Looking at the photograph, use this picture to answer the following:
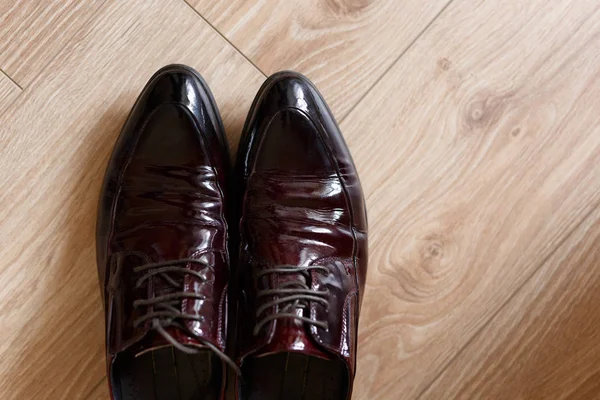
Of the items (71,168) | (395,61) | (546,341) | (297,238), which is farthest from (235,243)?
(546,341)

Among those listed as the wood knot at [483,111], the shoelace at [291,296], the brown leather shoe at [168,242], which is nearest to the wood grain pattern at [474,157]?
the wood knot at [483,111]

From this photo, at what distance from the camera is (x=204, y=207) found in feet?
2.80

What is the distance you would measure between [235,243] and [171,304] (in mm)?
145

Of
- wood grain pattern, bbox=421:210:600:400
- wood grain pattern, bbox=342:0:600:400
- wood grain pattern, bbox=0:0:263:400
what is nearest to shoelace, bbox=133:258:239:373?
wood grain pattern, bbox=0:0:263:400

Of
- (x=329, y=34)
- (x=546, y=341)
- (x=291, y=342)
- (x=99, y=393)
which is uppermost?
(x=329, y=34)

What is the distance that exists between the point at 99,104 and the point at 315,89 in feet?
1.10

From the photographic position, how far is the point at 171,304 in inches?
31.4

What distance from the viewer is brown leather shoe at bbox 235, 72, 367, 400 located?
819 millimetres

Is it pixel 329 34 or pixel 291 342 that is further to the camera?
pixel 329 34

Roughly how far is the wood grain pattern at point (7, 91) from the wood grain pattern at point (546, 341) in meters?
0.79

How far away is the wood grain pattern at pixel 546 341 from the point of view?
0.91 m

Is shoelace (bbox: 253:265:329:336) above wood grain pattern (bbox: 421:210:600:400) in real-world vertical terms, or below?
below

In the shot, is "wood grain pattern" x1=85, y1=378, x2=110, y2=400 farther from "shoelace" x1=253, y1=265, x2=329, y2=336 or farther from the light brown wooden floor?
"shoelace" x1=253, y1=265, x2=329, y2=336

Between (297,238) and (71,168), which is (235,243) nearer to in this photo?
(297,238)
